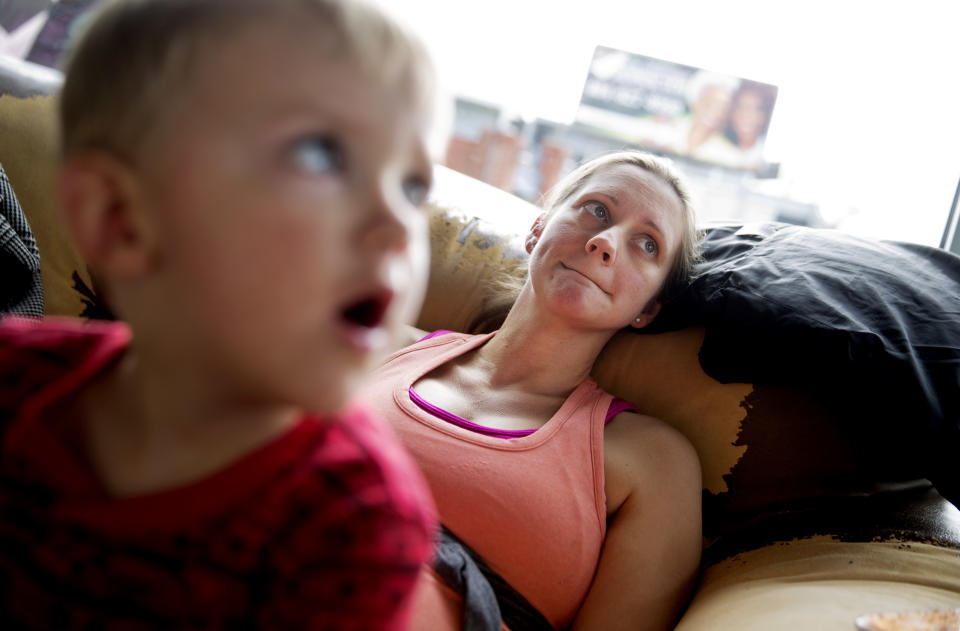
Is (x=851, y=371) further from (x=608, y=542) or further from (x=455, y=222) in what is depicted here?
(x=455, y=222)

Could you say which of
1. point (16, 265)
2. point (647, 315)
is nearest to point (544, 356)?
point (647, 315)

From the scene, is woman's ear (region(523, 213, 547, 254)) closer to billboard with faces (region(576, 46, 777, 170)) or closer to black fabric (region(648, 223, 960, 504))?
black fabric (region(648, 223, 960, 504))

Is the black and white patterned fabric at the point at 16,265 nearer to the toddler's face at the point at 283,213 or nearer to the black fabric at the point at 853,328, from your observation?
the toddler's face at the point at 283,213

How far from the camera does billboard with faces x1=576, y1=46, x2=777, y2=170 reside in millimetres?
4629

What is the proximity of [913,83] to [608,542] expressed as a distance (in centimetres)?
212

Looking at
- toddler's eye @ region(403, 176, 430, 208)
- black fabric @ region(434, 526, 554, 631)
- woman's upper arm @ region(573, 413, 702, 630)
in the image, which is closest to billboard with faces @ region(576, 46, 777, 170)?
woman's upper arm @ region(573, 413, 702, 630)

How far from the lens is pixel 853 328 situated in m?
0.96

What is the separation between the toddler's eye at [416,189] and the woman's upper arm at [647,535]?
2.23 feet

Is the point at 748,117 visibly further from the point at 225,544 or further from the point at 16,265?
the point at 225,544

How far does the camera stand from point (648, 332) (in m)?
1.24

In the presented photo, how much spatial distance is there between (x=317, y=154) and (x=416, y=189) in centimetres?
8

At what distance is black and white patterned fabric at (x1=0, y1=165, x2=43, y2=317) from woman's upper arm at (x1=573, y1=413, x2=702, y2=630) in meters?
1.03

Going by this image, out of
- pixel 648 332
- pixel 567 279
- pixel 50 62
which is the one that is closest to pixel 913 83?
pixel 648 332

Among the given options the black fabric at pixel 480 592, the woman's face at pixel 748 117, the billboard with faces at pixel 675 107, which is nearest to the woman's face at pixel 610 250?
the black fabric at pixel 480 592
